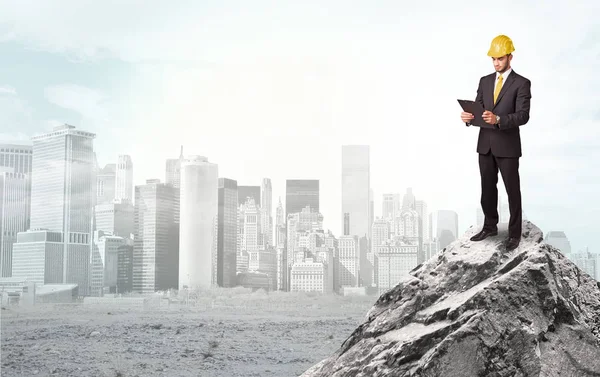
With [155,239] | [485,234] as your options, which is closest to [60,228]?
[155,239]

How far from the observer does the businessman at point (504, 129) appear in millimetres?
4887

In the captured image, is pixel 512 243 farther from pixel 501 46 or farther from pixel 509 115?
pixel 501 46

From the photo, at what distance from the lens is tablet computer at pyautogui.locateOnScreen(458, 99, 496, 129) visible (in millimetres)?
4938

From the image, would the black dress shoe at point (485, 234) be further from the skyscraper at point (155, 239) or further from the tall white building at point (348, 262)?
the skyscraper at point (155, 239)

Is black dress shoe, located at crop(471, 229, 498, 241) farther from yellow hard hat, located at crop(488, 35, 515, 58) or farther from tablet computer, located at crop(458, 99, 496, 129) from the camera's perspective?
yellow hard hat, located at crop(488, 35, 515, 58)

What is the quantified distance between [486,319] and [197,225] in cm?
1827

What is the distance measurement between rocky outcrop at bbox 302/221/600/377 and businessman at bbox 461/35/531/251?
9.9 inches

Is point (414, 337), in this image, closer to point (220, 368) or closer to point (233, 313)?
point (220, 368)

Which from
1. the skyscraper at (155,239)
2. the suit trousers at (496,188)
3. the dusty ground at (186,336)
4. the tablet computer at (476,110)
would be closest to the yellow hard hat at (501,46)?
the tablet computer at (476,110)

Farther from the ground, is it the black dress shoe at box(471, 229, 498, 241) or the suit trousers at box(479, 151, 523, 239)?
the suit trousers at box(479, 151, 523, 239)

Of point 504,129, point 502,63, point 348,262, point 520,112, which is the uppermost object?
point 502,63

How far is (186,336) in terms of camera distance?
1925cm

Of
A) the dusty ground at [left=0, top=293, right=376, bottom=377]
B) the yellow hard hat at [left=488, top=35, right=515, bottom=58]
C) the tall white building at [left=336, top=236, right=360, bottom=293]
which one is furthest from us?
the tall white building at [left=336, top=236, right=360, bottom=293]

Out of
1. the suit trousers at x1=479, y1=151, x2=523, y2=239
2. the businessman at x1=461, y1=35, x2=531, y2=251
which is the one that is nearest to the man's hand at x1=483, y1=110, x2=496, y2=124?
the businessman at x1=461, y1=35, x2=531, y2=251
